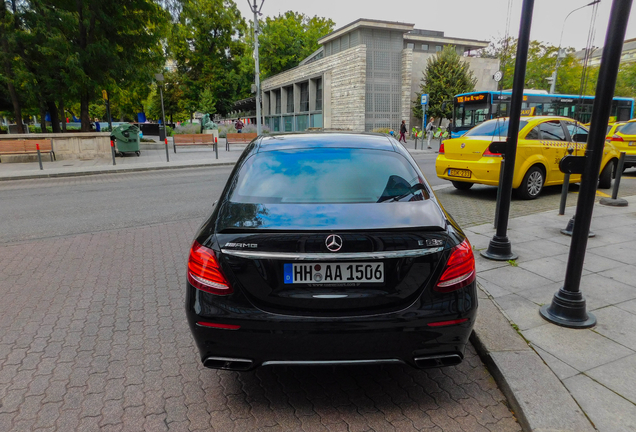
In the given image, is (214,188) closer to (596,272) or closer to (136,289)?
(136,289)

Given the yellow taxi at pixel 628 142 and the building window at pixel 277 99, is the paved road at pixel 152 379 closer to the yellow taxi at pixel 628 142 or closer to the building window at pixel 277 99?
the yellow taxi at pixel 628 142

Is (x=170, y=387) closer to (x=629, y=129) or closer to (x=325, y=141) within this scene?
(x=325, y=141)

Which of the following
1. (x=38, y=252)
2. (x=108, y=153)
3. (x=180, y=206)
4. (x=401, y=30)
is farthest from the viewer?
(x=401, y=30)

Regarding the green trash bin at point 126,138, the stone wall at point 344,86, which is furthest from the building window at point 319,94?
the green trash bin at point 126,138

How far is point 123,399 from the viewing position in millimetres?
2656

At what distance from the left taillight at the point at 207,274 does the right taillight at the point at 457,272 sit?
1.15 m

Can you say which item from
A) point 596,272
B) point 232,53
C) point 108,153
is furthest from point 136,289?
point 232,53

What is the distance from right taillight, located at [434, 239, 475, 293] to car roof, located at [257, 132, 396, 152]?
3.88 ft

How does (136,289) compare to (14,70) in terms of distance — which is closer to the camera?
(136,289)

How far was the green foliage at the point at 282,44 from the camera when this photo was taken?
60406 millimetres

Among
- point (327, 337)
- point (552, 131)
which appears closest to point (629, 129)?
point (552, 131)

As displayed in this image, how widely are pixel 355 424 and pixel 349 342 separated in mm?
538

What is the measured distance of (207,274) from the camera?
2.31 meters

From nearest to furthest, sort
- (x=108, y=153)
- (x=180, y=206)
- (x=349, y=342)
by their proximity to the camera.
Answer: (x=349, y=342)
(x=180, y=206)
(x=108, y=153)
